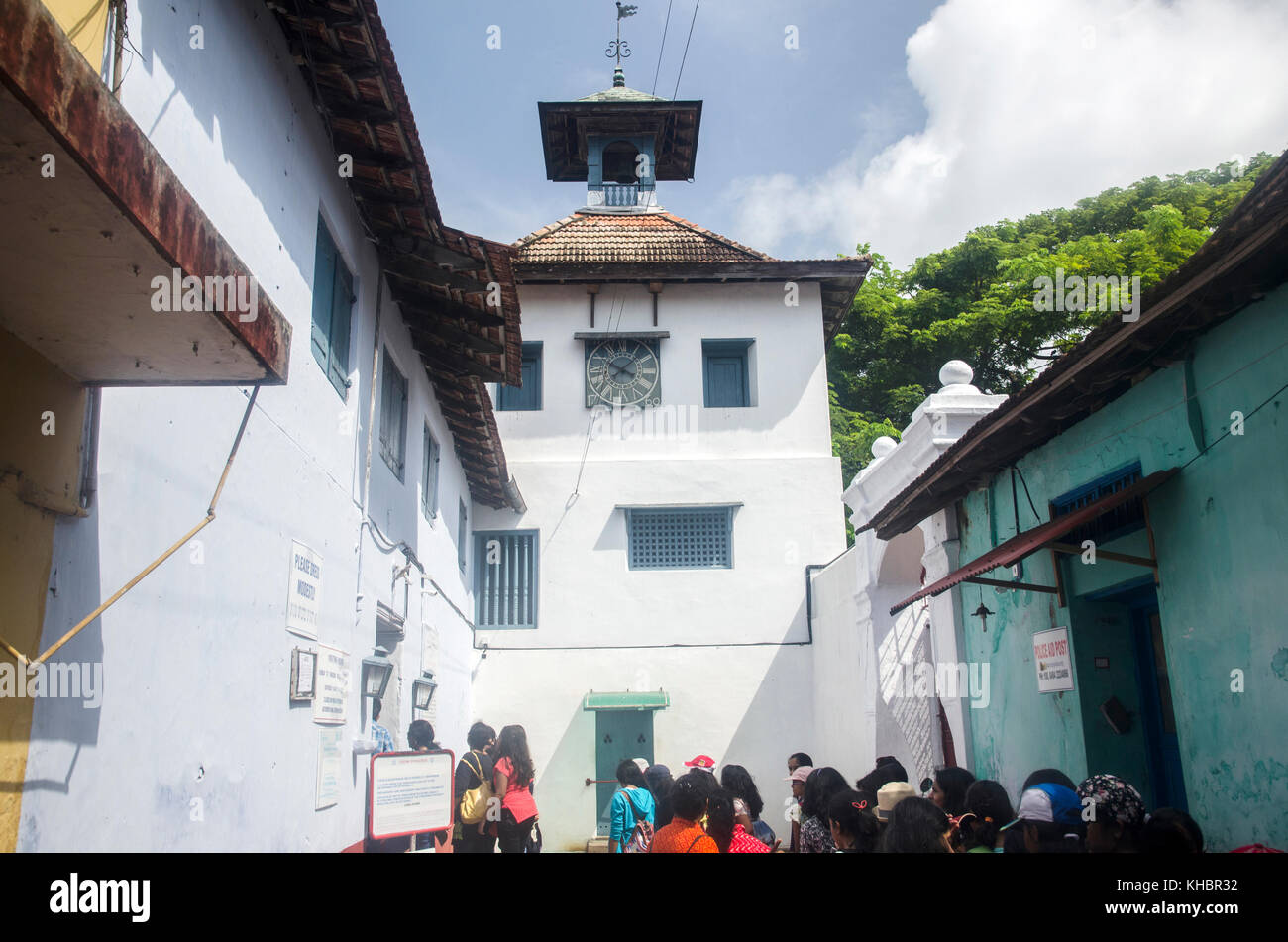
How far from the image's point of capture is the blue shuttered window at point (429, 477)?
1030 centimetres

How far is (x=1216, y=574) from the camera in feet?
17.3

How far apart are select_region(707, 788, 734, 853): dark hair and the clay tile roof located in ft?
37.5

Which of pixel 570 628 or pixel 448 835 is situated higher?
pixel 570 628

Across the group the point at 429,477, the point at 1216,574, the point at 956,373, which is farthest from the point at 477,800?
the point at 956,373

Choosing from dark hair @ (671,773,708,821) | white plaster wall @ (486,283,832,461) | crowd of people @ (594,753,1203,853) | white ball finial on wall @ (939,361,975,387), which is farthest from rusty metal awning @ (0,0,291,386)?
white plaster wall @ (486,283,832,461)

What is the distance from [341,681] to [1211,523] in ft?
17.3

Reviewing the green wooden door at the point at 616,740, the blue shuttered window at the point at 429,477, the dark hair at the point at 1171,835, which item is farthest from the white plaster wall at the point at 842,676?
the dark hair at the point at 1171,835

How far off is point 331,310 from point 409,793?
3262mm

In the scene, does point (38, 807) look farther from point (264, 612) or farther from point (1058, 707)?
point (1058, 707)

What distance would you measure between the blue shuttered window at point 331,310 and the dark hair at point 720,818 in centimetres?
347

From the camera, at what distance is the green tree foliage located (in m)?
21.0

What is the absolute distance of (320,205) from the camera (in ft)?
20.7

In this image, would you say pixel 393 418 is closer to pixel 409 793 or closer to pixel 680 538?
pixel 409 793

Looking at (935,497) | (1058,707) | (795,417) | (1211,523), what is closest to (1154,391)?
(1211,523)
